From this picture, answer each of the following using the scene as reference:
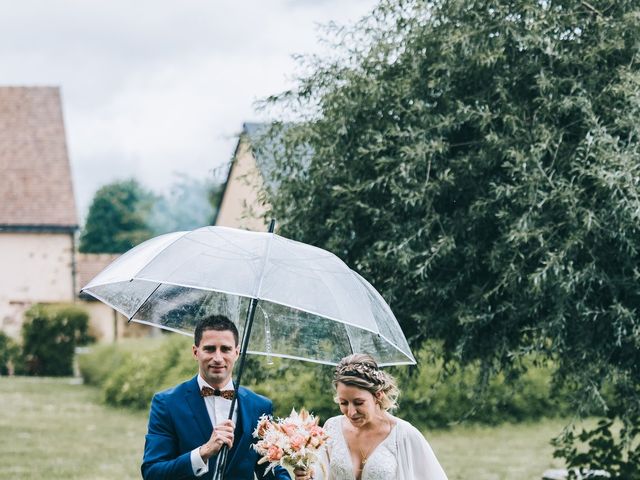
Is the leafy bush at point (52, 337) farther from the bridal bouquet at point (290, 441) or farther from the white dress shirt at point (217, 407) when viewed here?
the bridal bouquet at point (290, 441)

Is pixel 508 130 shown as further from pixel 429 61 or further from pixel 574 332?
pixel 574 332

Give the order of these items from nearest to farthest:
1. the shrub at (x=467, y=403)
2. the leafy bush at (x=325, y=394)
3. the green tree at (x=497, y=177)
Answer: the green tree at (x=497, y=177)
the leafy bush at (x=325, y=394)
the shrub at (x=467, y=403)

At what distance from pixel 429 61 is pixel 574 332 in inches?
94.9

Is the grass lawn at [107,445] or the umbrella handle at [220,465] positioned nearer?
the umbrella handle at [220,465]

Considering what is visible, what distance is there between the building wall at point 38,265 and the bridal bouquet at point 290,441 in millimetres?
32349

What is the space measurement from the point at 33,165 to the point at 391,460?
3343 centimetres

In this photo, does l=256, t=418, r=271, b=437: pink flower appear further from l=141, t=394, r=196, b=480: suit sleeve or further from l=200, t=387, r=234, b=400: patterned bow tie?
l=141, t=394, r=196, b=480: suit sleeve

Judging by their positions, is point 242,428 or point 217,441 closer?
point 217,441

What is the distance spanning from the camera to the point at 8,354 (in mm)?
33656

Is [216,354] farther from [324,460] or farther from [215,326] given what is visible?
[324,460]

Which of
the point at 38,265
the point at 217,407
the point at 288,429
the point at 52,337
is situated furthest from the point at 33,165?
the point at 288,429

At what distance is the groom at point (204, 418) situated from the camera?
187 inches

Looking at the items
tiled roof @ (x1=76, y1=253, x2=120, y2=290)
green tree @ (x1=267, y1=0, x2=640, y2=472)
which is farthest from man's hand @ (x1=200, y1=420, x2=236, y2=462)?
tiled roof @ (x1=76, y1=253, x2=120, y2=290)

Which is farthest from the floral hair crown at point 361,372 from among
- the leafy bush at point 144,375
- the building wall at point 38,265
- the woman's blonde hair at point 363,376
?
the building wall at point 38,265
